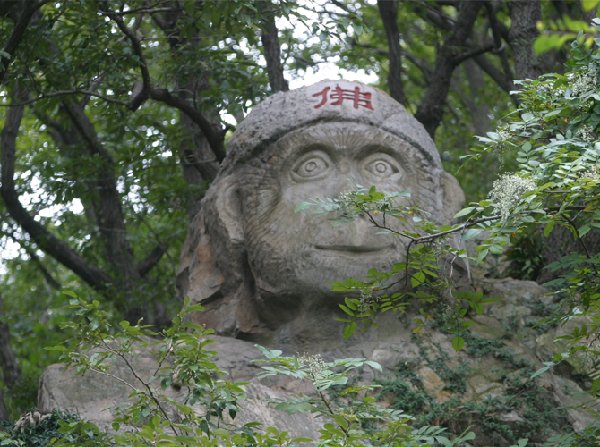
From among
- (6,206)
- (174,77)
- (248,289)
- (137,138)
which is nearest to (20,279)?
(6,206)

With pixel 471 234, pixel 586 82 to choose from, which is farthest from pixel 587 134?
pixel 471 234

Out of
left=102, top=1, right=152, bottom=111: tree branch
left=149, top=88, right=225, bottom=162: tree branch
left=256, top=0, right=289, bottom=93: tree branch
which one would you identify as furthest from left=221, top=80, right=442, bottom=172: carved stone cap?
left=256, top=0, right=289, bottom=93: tree branch

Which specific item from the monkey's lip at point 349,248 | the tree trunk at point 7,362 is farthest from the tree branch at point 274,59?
the tree trunk at point 7,362

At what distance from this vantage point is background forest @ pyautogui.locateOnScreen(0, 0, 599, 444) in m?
Answer: 11.1

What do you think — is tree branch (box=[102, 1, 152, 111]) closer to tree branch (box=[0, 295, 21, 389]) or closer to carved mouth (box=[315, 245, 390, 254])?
carved mouth (box=[315, 245, 390, 254])

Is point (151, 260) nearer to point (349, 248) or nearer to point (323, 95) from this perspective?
point (323, 95)

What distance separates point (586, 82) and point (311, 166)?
2785mm

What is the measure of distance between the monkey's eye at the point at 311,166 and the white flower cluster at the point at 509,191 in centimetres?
286

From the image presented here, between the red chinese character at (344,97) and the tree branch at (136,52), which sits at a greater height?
the tree branch at (136,52)

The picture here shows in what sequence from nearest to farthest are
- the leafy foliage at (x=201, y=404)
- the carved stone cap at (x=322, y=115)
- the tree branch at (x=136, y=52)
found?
the leafy foliage at (x=201, y=404)
the carved stone cap at (x=322, y=115)
the tree branch at (x=136, y=52)

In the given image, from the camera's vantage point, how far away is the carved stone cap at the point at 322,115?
973 centimetres

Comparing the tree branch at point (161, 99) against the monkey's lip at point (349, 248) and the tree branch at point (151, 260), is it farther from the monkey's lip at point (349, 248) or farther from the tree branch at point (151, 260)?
the monkey's lip at point (349, 248)

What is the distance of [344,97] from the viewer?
984 centimetres

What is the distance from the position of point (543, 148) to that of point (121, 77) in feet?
18.1
